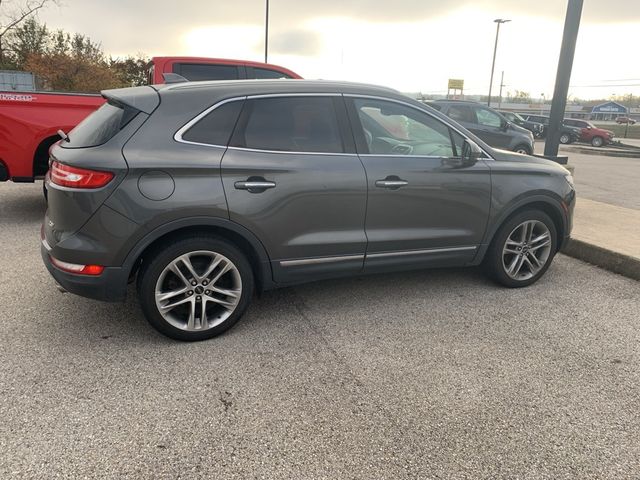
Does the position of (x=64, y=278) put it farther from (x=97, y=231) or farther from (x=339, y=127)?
(x=339, y=127)

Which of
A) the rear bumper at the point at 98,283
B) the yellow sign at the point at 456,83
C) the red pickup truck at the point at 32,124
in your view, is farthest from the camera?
the yellow sign at the point at 456,83

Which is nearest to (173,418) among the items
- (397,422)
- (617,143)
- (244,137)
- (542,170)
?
(397,422)

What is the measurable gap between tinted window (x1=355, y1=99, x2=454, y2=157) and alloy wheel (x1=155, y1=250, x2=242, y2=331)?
1572 mm

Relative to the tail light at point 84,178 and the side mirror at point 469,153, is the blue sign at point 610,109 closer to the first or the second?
the side mirror at point 469,153

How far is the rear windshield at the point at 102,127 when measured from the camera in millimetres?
3207

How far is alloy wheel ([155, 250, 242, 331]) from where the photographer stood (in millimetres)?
3305

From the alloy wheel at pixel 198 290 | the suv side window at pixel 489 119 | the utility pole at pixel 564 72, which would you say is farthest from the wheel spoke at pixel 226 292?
the suv side window at pixel 489 119

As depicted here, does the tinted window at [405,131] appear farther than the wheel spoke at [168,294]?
Yes

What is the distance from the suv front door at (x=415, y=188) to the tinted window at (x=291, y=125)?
0.22 meters

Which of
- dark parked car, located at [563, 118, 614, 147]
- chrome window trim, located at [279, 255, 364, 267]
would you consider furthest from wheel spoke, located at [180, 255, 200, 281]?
dark parked car, located at [563, 118, 614, 147]

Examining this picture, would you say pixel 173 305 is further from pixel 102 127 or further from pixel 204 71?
pixel 204 71

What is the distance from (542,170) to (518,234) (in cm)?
62

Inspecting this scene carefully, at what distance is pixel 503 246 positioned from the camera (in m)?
4.43

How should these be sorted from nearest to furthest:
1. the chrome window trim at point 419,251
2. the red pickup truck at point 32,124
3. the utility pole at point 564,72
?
the chrome window trim at point 419,251, the red pickup truck at point 32,124, the utility pole at point 564,72
